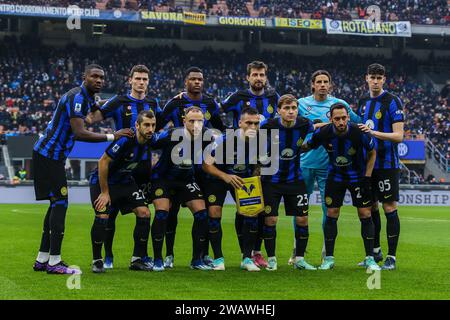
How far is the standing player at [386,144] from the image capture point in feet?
→ 30.0

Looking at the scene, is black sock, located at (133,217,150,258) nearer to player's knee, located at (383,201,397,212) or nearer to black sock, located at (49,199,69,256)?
black sock, located at (49,199,69,256)

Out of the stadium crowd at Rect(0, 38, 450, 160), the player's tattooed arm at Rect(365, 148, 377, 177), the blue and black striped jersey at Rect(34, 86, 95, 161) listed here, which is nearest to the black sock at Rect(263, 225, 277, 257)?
the player's tattooed arm at Rect(365, 148, 377, 177)

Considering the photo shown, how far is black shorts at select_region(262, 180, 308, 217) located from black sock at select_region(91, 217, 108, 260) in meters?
1.88

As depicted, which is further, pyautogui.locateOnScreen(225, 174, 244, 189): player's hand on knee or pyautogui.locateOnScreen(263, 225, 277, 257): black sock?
pyautogui.locateOnScreen(263, 225, 277, 257): black sock

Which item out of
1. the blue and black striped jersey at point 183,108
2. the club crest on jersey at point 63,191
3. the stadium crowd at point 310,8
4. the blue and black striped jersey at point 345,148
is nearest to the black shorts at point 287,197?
the blue and black striped jersey at point 345,148

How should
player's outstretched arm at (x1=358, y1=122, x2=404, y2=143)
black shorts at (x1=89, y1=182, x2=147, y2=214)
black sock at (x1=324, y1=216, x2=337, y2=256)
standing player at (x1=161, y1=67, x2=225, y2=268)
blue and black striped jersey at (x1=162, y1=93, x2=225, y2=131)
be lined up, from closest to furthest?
black shorts at (x1=89, y1=182, x2=147, y2=214) < player's outstretched arm at (x1=358, y1=122, x2=404, y2=143) < black sock at (x1=324, y1=216, x2=337, y2=256) < standing player at (x1=161, y1=67, x2=225, y2=268) < blue and black striped jersey at (x1=162, y1=93, x2=225, y2=131)

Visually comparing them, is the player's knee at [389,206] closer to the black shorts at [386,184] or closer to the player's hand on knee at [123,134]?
the black shorts at [386,184]

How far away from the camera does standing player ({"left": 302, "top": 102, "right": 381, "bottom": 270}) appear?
29.1 ft

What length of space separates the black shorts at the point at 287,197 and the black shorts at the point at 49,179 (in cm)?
232

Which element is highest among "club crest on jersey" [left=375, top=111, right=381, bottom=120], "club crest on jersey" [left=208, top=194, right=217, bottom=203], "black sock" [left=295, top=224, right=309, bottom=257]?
"club crest on jersey" [left=375, top=111, right=381, bottom=120]

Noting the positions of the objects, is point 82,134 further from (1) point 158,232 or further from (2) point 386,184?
(2) point 386,184

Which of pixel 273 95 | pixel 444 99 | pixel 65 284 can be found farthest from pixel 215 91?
pixel 65 284

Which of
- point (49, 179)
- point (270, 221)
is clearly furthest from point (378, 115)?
point (49, 179)

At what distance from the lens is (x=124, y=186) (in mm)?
8758
